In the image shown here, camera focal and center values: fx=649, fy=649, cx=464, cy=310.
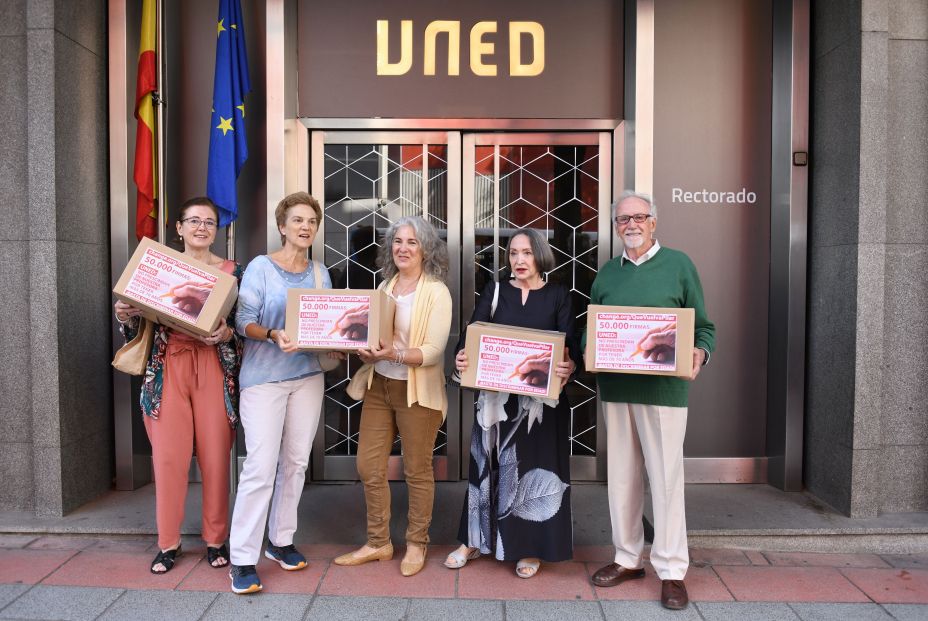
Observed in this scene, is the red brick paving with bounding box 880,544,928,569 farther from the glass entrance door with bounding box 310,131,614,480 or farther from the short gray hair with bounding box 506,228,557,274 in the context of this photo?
the short gray hair with bounding box 506,228,557,274

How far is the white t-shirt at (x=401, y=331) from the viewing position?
327 centimetres

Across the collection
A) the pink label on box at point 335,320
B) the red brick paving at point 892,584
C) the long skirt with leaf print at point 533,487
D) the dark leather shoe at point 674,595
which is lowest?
the red brick paving at point 892,584

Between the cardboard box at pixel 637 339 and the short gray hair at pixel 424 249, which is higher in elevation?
the short gray hair at pixel 424 249

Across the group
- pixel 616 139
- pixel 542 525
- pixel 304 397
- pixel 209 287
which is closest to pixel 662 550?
pixel 542 525

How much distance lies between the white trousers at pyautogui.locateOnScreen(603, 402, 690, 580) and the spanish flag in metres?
3.14

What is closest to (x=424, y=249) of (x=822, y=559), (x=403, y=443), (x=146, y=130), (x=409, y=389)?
(x=409, y=389)

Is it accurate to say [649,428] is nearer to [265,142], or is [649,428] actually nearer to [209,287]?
[209,287]

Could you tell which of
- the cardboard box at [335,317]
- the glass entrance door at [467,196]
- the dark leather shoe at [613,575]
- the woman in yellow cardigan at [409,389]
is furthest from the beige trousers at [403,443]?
the glass entrance door at [467,196]

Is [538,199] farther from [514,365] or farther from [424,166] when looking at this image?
[514,365]

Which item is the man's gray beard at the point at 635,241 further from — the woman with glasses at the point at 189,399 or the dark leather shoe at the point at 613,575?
the woman with glasses at the point at 189,399

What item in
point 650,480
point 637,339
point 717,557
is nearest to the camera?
point 637,339

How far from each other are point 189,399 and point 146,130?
1948 millimetres

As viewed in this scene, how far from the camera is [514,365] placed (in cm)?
305

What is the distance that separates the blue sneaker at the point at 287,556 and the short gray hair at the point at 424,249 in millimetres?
1532
